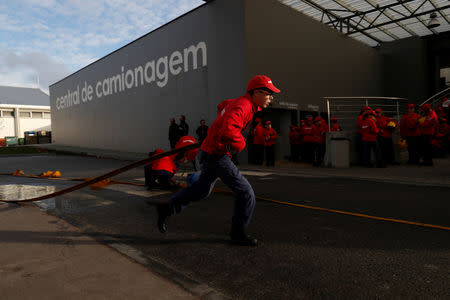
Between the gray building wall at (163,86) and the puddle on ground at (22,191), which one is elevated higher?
the gray building wall at (163,86)

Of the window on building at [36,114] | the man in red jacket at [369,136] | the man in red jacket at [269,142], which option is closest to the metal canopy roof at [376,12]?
the man in red jacket at [269,142]

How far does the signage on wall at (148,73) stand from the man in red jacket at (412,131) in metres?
8.28

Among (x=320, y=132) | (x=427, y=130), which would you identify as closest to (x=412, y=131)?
(x=427, y=130)

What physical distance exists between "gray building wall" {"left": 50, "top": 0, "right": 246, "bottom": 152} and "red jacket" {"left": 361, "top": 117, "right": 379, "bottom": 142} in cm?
481

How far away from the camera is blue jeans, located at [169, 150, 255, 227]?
2764 millimetres

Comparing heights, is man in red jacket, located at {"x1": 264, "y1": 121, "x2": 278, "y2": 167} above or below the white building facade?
below

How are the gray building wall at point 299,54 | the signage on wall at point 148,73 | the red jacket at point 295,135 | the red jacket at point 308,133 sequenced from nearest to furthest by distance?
the red jacket at point 308,133, the red jacket at point 295,135, the gray building wall at point 299,54, the signage on wall at point 148,73

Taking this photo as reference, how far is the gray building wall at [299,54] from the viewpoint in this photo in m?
11.7

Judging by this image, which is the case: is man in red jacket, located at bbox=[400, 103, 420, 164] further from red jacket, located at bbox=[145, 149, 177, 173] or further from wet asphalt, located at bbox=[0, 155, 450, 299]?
red jacket, located at bbox=[145, 149, 177, 173]

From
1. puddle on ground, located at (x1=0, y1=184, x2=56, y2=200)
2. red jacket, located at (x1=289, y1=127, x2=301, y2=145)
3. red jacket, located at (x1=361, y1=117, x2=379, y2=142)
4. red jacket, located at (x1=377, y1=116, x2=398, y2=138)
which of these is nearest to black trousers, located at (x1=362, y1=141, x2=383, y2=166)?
red jacket, located at (x1=361, y1=117, x2=379, y2=142)

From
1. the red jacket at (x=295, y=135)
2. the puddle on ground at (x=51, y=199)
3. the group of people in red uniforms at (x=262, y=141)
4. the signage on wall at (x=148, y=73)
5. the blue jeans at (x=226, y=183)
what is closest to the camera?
the blue jeans at (x=226, y=183)

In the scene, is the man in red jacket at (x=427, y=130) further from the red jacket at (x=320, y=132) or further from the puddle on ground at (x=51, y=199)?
the puddle on ground at (x=51, y=199)

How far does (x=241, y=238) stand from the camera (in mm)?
2852

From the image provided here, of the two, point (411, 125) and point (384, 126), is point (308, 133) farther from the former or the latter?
point (411, 125)
